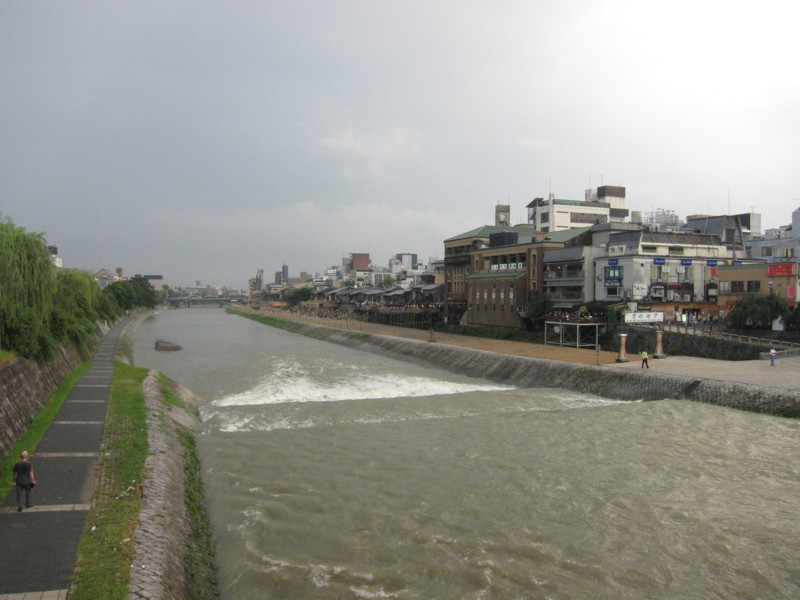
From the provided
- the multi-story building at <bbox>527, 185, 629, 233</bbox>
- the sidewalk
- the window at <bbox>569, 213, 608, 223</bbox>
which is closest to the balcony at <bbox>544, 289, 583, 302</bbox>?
the sidewalk

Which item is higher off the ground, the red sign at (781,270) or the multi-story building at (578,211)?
the multi-story building at (578,211)

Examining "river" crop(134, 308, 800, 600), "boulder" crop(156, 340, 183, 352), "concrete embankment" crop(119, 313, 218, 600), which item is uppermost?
"concrete embankment" crop(119, 313, 218, 600)

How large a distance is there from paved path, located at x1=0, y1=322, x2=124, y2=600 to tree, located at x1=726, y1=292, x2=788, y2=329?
41.9 m

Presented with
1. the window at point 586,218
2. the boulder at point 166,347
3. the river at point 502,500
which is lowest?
the boulder at point 166,347

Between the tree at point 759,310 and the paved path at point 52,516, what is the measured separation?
41.9 m

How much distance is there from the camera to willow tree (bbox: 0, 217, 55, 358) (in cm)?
2300

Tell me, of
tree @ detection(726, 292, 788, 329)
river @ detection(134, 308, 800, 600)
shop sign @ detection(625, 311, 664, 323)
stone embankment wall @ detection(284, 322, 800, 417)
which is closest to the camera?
river @ detection(134, 308, 800, 600)

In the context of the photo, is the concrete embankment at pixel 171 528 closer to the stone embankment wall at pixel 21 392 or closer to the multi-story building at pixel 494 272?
the stone embankment wall at pixel 21 392

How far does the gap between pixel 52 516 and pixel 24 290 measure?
61.7 feet

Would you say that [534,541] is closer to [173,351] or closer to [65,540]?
[65,540]

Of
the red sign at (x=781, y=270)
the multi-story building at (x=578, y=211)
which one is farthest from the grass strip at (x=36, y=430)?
→ the multi-story building at (x=578, y=211)

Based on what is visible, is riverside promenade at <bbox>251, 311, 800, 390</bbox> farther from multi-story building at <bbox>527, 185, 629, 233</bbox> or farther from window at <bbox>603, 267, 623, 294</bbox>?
multi-story building at <bbox>527, 185, 629, 233</bbox>

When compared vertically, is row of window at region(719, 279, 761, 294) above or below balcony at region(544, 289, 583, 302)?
above

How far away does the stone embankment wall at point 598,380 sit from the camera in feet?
84.0
